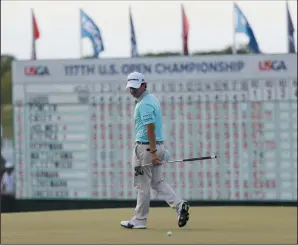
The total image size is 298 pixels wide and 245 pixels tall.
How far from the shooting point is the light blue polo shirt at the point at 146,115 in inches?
503

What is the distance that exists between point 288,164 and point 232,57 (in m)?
2.34

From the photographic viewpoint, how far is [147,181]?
13156 millimetres

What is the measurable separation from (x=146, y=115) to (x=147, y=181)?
847mm

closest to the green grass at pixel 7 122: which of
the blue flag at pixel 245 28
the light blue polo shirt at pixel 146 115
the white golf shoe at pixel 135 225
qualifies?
the blue flag at pixel 245 28

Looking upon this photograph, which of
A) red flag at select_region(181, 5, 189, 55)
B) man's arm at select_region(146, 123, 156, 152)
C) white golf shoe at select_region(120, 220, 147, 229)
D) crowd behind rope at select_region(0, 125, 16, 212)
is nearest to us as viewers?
man's arm at select_region(146, 123, 156, 152)

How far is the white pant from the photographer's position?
1302 centimetres

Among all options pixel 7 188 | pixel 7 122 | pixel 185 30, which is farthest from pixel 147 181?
pixel 7 122

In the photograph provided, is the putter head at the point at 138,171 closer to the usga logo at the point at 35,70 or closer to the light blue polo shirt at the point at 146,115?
the light blue polo shirt at the point at 146,115

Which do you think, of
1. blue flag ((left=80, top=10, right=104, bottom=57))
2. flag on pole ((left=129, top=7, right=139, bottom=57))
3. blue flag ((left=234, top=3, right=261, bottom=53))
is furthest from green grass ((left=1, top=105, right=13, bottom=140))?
blue flag ((left=234, top=3, right=261, bottom=53))

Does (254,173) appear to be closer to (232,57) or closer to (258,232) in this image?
(232,57)

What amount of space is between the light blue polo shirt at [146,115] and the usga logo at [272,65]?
31.0 feet

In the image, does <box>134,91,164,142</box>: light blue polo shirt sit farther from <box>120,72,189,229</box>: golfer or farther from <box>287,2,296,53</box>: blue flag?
<box>287,2,296,53</box>: blue flag

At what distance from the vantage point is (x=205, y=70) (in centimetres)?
2228

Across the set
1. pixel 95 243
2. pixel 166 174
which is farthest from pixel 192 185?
pixel 95 243
